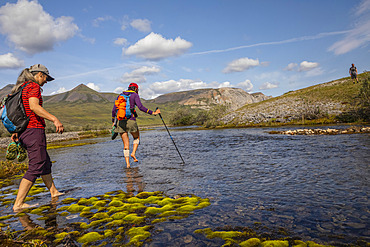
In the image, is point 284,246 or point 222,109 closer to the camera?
point 284,246

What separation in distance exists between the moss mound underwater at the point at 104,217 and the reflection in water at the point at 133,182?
555mm

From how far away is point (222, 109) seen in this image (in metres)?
111

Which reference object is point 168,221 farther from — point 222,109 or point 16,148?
point 222,109

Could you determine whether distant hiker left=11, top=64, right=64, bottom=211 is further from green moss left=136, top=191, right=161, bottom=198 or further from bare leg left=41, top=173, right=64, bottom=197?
green moss left=136, top=191, right=161, bottom=198

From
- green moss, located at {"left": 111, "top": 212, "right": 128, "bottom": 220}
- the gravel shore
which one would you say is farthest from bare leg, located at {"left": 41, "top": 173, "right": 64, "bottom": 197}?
the gravel shore

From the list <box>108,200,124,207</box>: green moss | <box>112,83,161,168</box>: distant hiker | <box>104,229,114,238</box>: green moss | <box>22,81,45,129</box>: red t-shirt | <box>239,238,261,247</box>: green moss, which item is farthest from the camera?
<box>112,83,161,168</box>: distant hiker

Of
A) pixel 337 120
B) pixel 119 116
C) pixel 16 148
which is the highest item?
pixel 119 116

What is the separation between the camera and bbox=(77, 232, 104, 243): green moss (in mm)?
4117

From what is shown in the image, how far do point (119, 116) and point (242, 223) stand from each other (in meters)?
8.91

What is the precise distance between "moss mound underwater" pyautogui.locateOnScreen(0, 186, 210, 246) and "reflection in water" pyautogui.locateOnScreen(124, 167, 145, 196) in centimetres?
55

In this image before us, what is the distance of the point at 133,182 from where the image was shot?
8.66 metres

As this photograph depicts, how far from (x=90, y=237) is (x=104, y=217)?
1106mm

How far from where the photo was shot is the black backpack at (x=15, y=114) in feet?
19.0

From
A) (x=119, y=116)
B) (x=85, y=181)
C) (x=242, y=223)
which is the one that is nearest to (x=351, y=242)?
(x=242, y=223)
